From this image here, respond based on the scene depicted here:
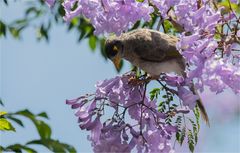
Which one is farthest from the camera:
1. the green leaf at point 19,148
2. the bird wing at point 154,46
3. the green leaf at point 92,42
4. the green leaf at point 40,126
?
the green leaf at point 92,42

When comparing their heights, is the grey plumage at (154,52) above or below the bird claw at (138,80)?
above

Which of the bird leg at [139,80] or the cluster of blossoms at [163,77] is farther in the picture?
the bird leg at [139,80]

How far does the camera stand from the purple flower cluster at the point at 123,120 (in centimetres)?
297

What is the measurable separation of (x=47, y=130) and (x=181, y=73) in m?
1.13

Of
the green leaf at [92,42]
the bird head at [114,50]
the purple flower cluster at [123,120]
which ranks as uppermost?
the green leaf at [92,42]

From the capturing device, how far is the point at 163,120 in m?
3.05

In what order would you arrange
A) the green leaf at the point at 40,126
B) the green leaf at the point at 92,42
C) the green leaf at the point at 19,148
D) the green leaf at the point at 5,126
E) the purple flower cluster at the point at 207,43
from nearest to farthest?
the purple flower cluster at the point at 207,43, the green leaf at the point at 5,126, the green leaf at the point at 19,148, the green leaf at the point at 40,126, the green leaf at the point at 92,42

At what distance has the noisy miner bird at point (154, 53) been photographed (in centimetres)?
329

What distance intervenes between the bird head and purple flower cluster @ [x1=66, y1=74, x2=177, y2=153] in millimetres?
662

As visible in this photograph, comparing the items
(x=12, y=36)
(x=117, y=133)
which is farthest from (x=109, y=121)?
(x=12, y=36)

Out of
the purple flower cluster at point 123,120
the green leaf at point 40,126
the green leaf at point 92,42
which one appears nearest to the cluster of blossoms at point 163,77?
the purple flower cluster at point 123,120

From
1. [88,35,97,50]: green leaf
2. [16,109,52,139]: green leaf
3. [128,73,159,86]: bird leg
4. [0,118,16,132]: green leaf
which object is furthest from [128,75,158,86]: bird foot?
[88,35,97,50]: green leaf

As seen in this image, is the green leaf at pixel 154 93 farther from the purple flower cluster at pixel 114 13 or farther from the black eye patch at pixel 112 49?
the black eye patch at pixel 112 49

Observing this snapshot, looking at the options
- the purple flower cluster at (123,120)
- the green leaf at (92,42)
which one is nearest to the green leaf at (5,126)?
the purple flower cluster at (123,120)
